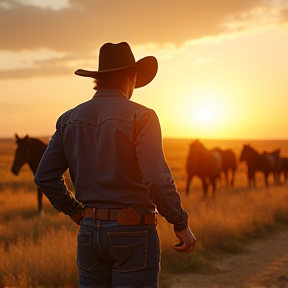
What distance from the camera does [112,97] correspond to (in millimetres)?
3031

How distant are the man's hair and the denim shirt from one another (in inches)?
2.0

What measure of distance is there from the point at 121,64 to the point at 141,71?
247mm

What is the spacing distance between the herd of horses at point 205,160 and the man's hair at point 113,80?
10820mm

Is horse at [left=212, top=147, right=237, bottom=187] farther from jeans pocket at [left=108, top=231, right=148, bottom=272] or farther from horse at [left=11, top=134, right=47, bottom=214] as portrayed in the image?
jeans pocket at [left=108, top=231, right=148, bottom=272]

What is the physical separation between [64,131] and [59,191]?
17.6 inches

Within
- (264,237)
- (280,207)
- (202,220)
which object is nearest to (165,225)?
(202,220)

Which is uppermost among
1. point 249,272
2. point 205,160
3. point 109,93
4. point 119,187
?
point 109,93

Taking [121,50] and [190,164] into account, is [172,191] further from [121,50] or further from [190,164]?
[190,164]

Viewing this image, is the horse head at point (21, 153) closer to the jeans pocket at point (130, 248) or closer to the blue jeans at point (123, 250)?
the blue jeans at point (123, 250)

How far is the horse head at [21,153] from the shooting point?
13828mm

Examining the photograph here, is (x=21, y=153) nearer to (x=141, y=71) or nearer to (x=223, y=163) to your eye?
(x=141, y=71)

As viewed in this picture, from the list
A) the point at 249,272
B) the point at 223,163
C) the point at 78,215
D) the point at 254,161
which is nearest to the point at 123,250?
the point at 78,215

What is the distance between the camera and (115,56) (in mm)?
3256

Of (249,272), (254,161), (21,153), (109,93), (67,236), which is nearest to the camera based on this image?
(109,93)
